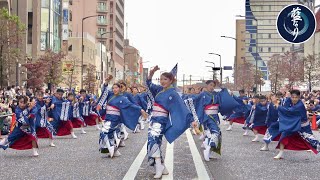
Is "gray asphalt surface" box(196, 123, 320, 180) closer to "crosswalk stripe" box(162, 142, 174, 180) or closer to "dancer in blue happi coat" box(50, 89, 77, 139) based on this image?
"crosswalk stripe" box(162, 142, 174, 180)

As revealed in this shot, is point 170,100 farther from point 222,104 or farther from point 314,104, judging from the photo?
point 314,104

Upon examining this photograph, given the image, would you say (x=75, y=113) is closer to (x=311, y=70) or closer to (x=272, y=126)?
(x=272, y=126)

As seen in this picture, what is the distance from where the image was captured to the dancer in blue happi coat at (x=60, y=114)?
18297 millimetres

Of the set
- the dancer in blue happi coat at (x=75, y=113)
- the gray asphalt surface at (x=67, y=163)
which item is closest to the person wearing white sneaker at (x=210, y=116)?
the gray asphalt surface at (x=67, y=163)

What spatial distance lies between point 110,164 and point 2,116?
884cm

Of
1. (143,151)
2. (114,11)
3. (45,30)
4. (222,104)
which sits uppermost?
(114,11)

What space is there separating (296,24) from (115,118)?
1337cm

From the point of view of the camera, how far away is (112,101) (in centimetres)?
1323

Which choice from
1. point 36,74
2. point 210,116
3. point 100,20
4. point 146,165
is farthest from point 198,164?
point 100,20

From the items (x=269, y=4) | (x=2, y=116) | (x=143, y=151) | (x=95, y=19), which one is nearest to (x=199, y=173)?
(x=143, y=151)

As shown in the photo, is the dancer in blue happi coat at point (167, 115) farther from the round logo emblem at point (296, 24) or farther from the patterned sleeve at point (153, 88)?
the round logo emblem at point (296, 24)

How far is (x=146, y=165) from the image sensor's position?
11625 mm

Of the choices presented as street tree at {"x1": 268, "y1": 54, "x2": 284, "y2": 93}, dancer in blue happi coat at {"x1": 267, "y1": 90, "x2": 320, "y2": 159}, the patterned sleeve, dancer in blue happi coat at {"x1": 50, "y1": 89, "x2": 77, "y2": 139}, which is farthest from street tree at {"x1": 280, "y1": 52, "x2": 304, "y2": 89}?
the patterned sleeve

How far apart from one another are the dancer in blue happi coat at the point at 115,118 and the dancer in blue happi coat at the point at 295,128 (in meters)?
3.31
